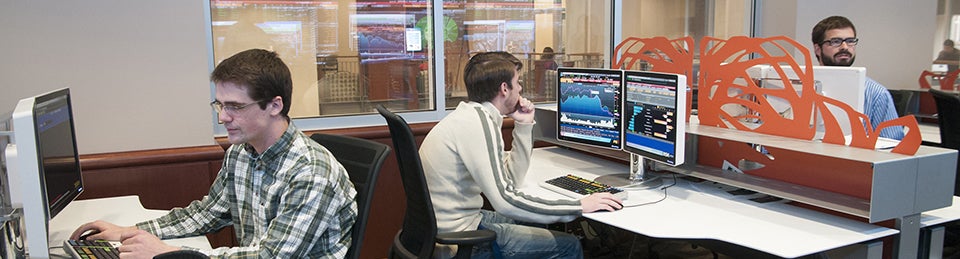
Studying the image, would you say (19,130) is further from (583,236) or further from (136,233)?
(583,236)

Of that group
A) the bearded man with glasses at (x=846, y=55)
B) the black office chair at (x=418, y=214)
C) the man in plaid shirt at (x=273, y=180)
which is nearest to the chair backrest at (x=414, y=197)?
the black office chair at (x=418, y=214)

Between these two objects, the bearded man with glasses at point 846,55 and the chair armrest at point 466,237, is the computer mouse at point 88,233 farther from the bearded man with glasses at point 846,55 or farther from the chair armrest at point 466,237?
the bearded man with glasses at point 846,55

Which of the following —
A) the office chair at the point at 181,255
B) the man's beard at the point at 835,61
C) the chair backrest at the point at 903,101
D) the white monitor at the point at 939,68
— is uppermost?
the man's beard at the point at 835,61

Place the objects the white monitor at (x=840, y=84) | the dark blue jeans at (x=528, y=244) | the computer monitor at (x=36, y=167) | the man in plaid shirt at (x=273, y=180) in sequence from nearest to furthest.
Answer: the computer monitor at (x=36, y=167), the man in plaid shirt at (x=273, y=180), the dark blue jeans at (x=528, y=244), the white monitor at (x=840, y=84)

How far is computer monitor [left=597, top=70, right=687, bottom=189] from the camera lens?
256 centimetres

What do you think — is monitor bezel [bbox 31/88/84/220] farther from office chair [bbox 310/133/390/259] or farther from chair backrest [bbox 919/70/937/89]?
chair backrest [bbox 919/70/937/89]

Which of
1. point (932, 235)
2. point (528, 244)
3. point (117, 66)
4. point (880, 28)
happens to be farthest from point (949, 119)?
point (117, 66)

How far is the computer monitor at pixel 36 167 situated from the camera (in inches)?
64.4

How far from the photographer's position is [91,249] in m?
1.95

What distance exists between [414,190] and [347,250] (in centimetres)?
52

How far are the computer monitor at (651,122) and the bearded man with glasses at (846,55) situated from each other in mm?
1232

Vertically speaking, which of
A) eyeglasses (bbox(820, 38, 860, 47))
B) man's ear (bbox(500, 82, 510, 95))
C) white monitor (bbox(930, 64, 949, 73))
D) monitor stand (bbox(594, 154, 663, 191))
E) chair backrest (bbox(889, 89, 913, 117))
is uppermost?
eyeglasses (bbox(820, 38, 860, 47))

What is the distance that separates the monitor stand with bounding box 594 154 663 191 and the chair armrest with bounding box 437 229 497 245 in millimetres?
737

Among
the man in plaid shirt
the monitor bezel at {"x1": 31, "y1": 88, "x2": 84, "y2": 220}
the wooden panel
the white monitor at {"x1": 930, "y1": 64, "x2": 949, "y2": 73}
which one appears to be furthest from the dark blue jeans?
the white monitor at {"x1": 930, "y1": 64, "x2": 949, "y2": 73}
